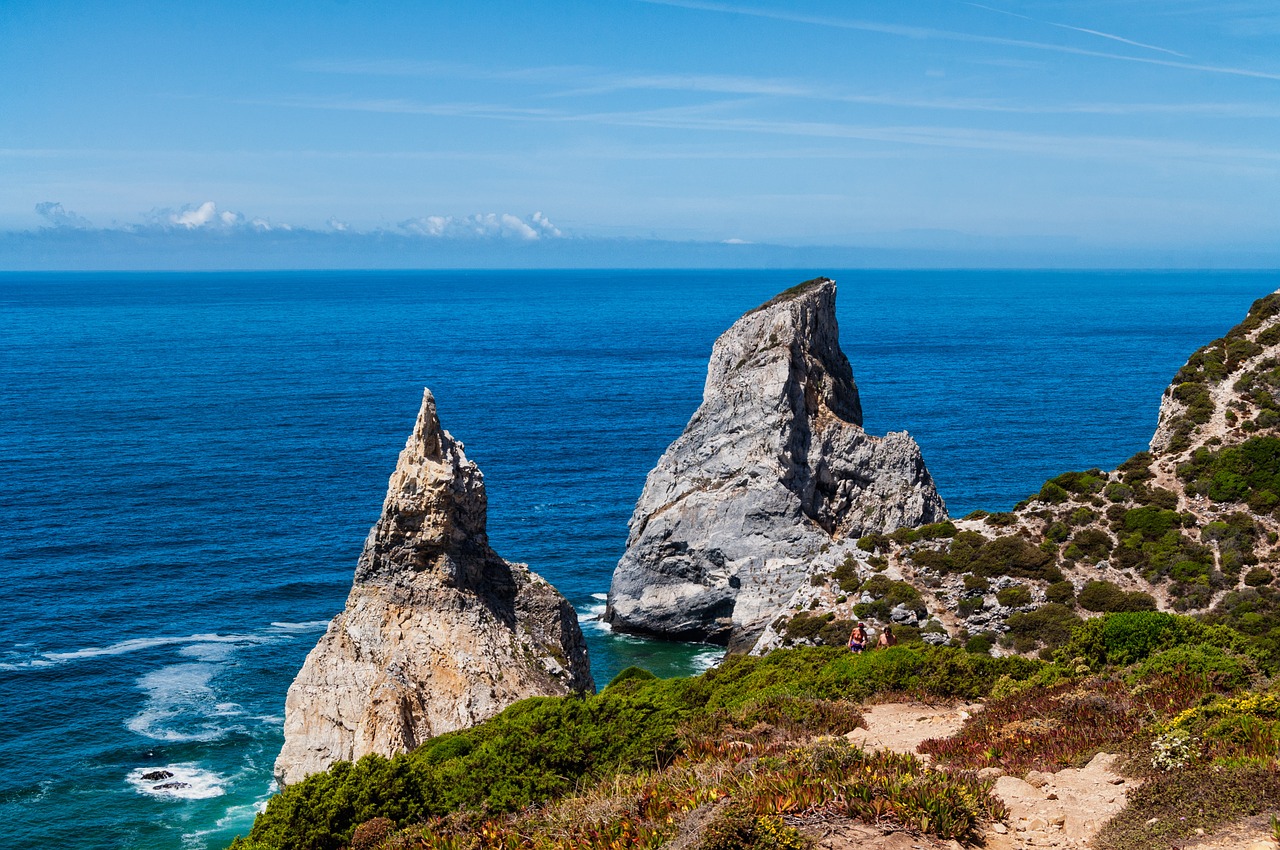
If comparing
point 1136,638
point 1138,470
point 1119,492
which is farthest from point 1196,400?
point 1136,638

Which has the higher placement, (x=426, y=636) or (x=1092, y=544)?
(x=1092, y=544)

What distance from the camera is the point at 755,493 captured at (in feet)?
177

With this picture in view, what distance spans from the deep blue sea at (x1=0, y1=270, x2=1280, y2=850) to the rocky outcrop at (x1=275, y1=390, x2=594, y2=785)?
803 cm

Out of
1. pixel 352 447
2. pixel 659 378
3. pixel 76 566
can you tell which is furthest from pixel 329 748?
pixel 659 378

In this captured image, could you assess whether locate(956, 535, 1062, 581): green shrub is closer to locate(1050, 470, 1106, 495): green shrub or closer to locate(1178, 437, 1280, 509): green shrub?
locate(1050, 470, 1106, 495): green shrub

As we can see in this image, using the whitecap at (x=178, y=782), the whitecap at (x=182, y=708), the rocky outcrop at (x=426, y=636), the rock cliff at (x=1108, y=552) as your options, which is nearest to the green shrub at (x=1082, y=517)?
the rock cliff at (x=1108, y=552)

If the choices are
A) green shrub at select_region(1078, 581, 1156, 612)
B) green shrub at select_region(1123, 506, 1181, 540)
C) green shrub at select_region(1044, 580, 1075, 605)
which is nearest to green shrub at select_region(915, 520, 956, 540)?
green shrub at select_region(1044, 580, 1075, 605)

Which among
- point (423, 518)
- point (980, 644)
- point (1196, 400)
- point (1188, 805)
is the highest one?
point (1196, 400)

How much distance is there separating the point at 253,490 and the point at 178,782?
42.3m

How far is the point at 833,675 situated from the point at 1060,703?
19.5 feet

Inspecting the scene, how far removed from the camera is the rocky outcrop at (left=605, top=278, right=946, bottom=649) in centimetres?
5350

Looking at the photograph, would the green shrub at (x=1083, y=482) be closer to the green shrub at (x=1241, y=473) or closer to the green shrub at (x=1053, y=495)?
the green shrub at (x=1053, y=495)

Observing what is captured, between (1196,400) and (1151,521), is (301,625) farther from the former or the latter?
(1196,400)

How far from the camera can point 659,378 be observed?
13675 cm
